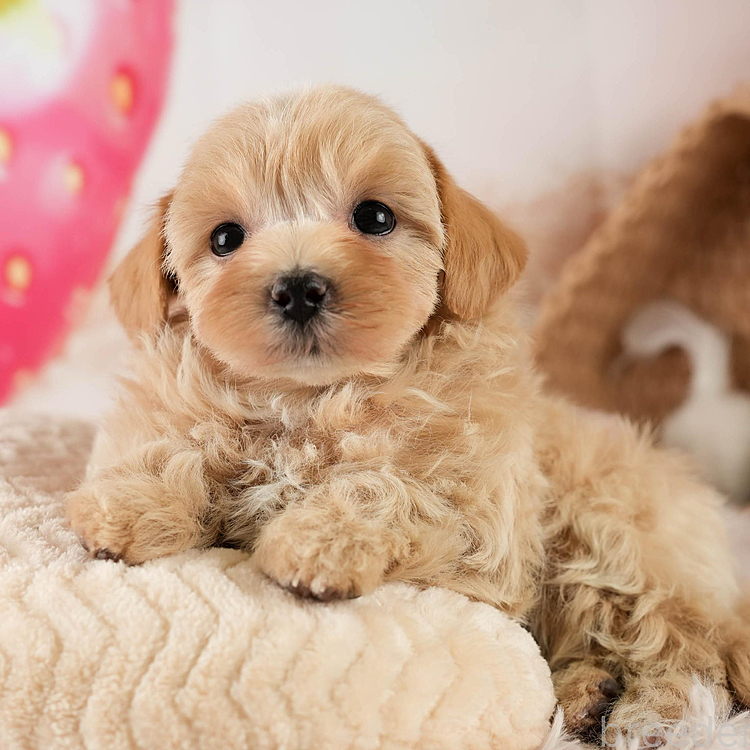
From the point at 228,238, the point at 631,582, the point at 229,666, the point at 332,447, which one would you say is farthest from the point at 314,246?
the point at 631,582

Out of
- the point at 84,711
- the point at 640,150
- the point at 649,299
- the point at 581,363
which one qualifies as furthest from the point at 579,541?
the point at 640,150

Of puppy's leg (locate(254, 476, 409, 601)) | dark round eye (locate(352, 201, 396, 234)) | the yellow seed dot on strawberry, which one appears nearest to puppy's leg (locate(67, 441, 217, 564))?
puppy's leg (locate(254, 476, 409, 601))

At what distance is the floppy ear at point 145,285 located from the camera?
154 cm

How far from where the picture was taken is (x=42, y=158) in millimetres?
2271

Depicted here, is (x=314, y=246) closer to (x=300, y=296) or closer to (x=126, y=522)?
(x=300, y=296)

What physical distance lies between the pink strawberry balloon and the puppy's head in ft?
2.92

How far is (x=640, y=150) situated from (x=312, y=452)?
209 cm

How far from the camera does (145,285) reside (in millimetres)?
1544

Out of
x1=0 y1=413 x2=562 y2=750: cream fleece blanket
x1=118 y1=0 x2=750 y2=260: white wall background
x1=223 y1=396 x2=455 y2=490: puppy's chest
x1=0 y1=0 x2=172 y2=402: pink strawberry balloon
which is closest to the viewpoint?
x1=0 y1=413 x2=562 y2=750: cream fleece blanket

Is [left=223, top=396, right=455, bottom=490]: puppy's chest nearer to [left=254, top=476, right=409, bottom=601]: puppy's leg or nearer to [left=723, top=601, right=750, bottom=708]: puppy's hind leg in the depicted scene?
[left=254, top=476, right=409, bottom=601]: puppy's leg

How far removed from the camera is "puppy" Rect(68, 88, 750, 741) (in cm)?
124

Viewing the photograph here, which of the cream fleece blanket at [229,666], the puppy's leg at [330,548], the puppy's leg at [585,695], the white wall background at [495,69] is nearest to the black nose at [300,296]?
the puppy's leg at [330,548]

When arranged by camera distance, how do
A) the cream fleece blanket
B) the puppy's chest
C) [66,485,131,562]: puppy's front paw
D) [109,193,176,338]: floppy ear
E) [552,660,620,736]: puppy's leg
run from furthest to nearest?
[109,193,176,338]: floppy ear, [552,660,620,736]: puppy's leg, the puppy's chest, [66,485,131,562]: puppy's front paw, the cream fleece blanket

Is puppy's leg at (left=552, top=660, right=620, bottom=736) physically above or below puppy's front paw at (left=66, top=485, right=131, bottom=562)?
below
